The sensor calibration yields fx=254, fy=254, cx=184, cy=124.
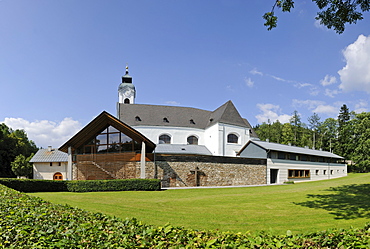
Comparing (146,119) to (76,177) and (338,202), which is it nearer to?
(76,177)

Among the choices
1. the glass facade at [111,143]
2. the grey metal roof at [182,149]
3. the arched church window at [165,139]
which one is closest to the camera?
the glass facade at [111,143]

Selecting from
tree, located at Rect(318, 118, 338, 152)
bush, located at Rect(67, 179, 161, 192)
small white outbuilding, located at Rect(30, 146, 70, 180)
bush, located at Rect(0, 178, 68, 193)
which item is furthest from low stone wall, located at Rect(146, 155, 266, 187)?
tree, located at Rect(318, 118, 338, 152)

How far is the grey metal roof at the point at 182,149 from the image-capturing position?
1340 inches

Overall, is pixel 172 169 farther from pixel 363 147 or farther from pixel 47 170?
pixel 363 147

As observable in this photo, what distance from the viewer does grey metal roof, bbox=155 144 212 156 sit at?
3403 centimetres

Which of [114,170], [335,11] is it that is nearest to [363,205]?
[335,11]

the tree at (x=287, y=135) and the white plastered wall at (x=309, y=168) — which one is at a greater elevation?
the tree at (x=287, y=135)

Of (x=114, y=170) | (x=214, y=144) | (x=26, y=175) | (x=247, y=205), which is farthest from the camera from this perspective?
(x=26, y=175)

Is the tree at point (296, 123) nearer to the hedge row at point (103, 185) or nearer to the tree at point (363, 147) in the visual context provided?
the tree at point (363, 147)

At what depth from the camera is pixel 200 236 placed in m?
3.43

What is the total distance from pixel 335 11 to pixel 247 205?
27.3ft

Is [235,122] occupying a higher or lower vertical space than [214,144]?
higher

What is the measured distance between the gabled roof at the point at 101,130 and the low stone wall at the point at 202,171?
225 centimetres

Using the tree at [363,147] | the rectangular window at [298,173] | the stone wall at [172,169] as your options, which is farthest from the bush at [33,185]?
the tree at [363,147]
